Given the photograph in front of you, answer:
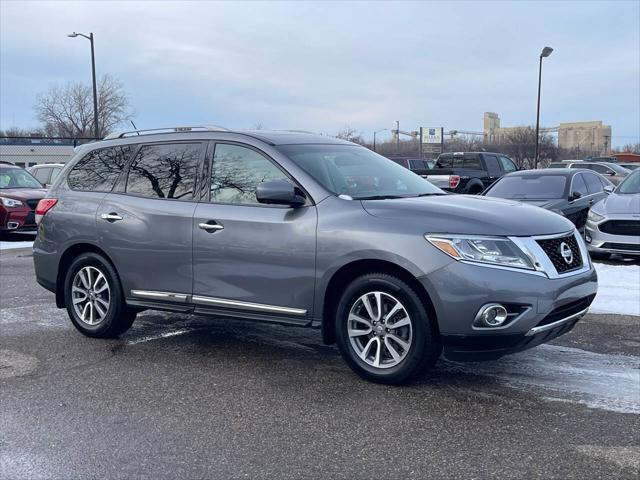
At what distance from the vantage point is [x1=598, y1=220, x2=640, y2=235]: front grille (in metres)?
10.6

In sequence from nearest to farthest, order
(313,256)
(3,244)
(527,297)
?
(527,297) → (313,256) → (3,244)

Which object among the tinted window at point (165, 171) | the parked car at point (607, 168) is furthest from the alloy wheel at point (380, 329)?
the parked car at point (607, 168)

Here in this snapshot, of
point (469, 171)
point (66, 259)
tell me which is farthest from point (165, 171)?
point (469, 171)

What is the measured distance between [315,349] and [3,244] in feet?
38.2

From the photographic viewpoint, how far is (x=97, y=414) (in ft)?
14.6

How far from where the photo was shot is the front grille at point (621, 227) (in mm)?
10625

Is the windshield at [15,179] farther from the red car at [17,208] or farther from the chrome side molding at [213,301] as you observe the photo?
the chrome side molding at [213,301]

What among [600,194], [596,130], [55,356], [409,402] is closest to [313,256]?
[409,402]

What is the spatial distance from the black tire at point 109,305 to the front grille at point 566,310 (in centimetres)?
363

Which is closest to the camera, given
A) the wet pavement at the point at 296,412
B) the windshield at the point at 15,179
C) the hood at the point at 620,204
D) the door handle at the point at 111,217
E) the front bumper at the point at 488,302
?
the wet pavement at the point at 296,412

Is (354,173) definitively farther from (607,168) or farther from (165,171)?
(607,168)

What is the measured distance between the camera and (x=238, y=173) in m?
5.66

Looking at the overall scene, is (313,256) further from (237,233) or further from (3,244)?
(3,244)

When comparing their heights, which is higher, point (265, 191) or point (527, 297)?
point (265, 191)
